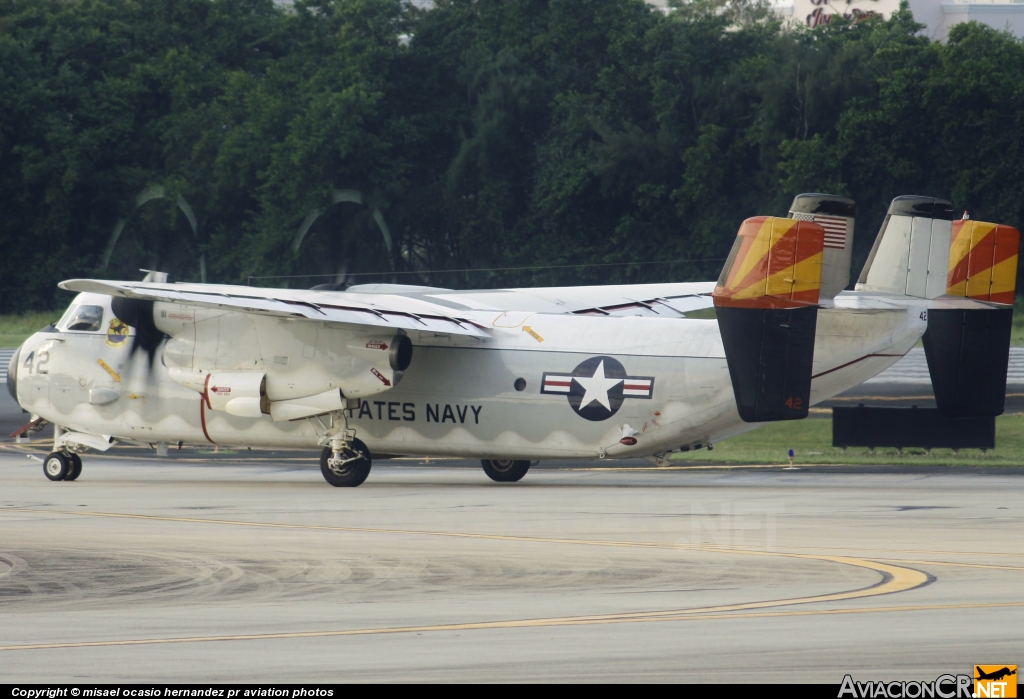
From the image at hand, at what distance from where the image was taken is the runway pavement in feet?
34.6

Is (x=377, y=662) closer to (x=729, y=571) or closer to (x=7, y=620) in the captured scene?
(x=7, y=620)

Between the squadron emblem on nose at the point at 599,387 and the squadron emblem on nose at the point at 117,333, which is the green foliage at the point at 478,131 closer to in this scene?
the squadron emblem on nose at the point at 117,333

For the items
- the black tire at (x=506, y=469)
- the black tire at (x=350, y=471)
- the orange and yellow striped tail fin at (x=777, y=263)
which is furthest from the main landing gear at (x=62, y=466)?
the orange and yellow striped tail fin at (x=777, y=263)

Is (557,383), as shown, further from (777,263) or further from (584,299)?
(777,263)

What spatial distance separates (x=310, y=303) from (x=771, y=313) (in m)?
8.33

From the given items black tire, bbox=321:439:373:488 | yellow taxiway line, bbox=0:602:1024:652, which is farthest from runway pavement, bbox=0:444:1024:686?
black tire, bbox=321:439:373:488

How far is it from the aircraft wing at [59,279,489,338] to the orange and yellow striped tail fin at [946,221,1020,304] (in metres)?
8.89

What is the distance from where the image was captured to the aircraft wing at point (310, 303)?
79.6ft

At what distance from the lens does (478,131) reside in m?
61.7

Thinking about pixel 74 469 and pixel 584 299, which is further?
pixel 584 299

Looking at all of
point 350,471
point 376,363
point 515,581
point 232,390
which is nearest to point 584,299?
point 376,363

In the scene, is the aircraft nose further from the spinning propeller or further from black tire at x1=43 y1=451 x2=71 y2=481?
the spinning propeller

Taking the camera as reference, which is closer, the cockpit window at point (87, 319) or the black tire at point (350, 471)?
the black tire at point (350, 471)

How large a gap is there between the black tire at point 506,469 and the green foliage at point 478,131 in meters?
24.1
